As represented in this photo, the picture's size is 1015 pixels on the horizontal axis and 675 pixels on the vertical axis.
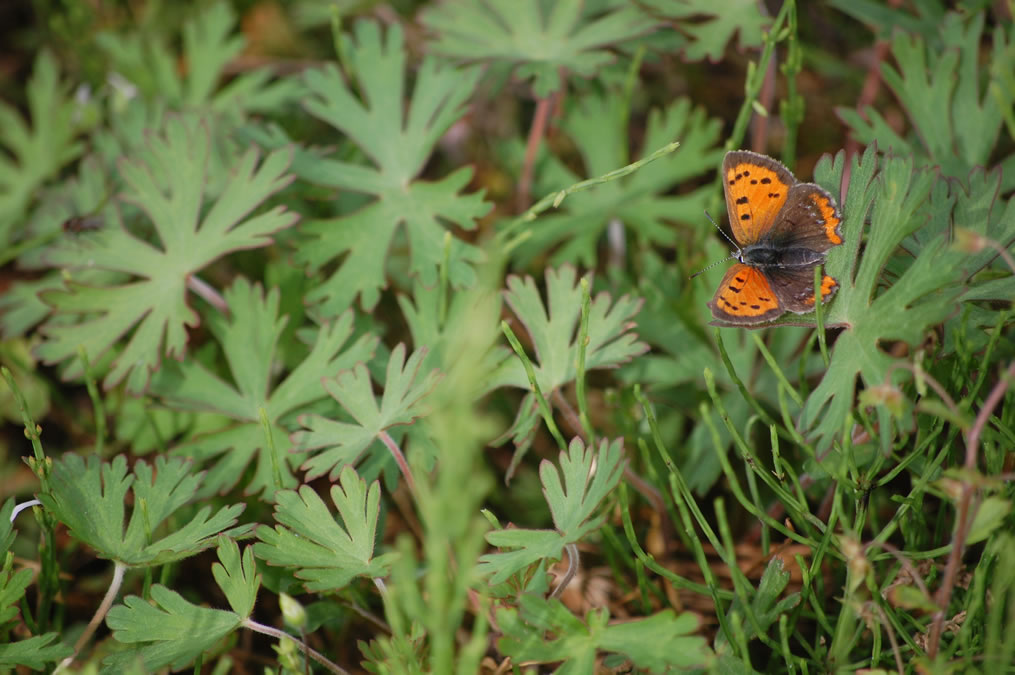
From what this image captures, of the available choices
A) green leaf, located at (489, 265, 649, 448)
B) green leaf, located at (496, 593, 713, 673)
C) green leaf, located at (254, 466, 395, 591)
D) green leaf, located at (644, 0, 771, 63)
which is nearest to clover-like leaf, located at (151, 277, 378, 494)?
green leaf, located at (254, 466, 395, 591)

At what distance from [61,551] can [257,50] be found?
7.64 ft

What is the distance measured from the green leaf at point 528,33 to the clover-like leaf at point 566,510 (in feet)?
4.28

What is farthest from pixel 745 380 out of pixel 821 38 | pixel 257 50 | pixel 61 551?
pixel 257 50

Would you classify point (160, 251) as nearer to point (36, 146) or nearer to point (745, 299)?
point (36, 146)

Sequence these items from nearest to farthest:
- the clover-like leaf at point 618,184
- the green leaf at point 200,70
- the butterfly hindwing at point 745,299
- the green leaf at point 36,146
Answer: the butterfly hindwing at point 745,299, the clover-like leaf at point 618,184, the green leaf at point 36,146, the green leaf at point 200,70

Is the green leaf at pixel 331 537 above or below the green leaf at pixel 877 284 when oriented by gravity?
below

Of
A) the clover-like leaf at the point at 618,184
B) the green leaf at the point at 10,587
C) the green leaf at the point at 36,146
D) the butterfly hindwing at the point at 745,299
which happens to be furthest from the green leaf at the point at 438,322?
the green leaf at the point at 36,146

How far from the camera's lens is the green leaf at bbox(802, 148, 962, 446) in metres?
1.60

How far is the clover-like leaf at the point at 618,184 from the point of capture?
2.58m

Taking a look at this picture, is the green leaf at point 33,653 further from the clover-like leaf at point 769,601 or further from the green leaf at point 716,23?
the green leaf at point 716,23

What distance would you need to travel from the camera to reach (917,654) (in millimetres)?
1540

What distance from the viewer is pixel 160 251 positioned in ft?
7.63

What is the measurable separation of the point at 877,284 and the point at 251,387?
5.27 ft

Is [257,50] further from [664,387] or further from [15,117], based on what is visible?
[664,387]
